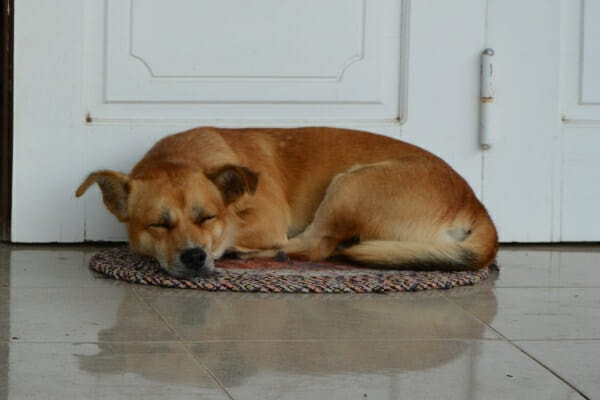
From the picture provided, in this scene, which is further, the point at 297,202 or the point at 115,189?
the point at 297,202

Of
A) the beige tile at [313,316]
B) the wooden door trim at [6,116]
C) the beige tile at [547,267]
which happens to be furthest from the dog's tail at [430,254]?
the wooden door trim at [6,116]

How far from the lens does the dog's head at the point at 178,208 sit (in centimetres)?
315

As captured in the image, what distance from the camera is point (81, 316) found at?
106 inches

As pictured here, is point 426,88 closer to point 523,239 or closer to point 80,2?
point 523,239

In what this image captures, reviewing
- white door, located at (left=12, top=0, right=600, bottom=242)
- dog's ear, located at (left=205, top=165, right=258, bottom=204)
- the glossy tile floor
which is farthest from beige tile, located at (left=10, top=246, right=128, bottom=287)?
dog's ear, located at (left=205, top=165, right=258, bottom=204)

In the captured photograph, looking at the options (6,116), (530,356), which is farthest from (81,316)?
(6,116)

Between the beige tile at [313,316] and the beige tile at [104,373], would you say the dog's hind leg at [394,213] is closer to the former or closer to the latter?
the beige tile at [313,316]

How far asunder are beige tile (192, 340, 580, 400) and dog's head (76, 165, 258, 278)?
Result: 76 centimetres

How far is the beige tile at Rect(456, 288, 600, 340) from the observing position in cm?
263

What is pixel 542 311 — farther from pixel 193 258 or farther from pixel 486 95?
pixel 486 95

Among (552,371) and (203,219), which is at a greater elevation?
(203,219)

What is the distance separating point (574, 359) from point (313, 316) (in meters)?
0.68

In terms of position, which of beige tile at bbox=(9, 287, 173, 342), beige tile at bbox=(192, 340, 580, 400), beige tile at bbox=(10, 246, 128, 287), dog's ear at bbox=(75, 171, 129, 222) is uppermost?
dog's ear at bbox=(75, 171, 129, 222)

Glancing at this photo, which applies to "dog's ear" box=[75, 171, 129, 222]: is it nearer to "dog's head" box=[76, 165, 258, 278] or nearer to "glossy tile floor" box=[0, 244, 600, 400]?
"dog's head" box=[76, 165, 258, 278]
